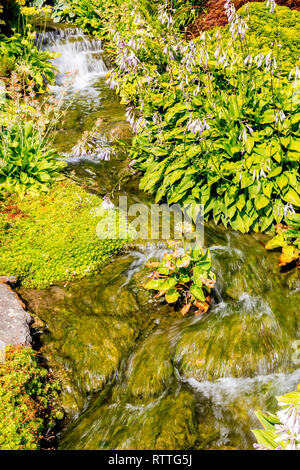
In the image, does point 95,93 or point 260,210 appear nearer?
point 260,210

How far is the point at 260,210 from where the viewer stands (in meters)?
4.90

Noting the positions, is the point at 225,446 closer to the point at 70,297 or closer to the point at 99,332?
the point at 99,332

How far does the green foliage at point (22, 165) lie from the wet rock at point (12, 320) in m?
2.04

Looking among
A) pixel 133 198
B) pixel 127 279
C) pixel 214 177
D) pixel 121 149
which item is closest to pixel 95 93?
pixel 121 149

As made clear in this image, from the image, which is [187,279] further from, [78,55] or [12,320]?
[78,55]

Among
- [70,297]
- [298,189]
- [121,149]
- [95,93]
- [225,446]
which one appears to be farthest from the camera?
[95,93]

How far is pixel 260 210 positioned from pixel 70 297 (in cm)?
275

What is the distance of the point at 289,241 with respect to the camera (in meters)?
4.68

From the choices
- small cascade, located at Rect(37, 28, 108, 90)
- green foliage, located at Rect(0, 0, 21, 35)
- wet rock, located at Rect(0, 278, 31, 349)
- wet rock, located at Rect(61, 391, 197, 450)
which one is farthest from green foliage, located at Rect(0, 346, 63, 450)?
green foliage, located at Rect(0, 0, 21, 35)

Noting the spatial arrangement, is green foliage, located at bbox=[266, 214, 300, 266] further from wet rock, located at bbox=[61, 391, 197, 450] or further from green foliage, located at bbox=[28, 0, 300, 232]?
wet rock, located at bbox=[61, 391, 197, 450]

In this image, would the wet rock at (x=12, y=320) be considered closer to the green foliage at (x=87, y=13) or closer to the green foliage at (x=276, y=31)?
the green foliage at (x=276, y=31)

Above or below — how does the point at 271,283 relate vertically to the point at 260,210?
below

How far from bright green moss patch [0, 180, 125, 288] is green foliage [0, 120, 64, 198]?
0.21 meters
